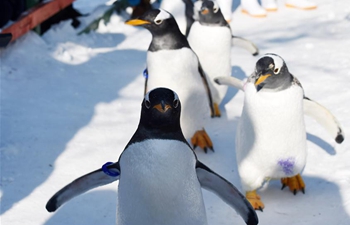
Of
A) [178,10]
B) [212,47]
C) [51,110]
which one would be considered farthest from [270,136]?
[178,10]

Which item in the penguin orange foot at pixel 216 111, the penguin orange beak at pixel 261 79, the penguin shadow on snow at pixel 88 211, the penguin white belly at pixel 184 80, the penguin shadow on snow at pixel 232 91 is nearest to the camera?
the penguin orange beak at pixel 261 79

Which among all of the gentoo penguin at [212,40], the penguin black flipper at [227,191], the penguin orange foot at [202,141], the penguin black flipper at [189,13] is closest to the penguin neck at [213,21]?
the gentoo penguin at [212,40]

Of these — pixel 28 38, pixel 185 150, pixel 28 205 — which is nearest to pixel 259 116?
pixel 185 150

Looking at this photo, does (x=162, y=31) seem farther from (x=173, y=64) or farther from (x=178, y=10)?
(x=178, y=10)

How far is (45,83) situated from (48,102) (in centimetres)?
35

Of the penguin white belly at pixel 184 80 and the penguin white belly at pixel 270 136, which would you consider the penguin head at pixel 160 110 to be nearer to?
the penguin white belly at pixel 270 136

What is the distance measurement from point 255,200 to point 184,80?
77cm

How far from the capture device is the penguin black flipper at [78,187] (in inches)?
85.8

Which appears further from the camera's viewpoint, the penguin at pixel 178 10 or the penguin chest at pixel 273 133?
the penguin at pixel 178 10

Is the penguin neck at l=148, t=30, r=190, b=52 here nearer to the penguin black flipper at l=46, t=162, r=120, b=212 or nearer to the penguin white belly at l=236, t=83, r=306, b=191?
the penguin white belly at l=236, t=83, r=306, b=191

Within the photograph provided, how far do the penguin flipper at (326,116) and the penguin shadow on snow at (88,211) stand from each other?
1.06 metres

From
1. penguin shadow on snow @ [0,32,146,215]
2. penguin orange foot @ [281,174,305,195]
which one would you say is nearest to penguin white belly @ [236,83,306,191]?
penguin orange foot @ [281,174,305,195]

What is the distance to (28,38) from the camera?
197 inches

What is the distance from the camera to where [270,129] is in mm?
2717
